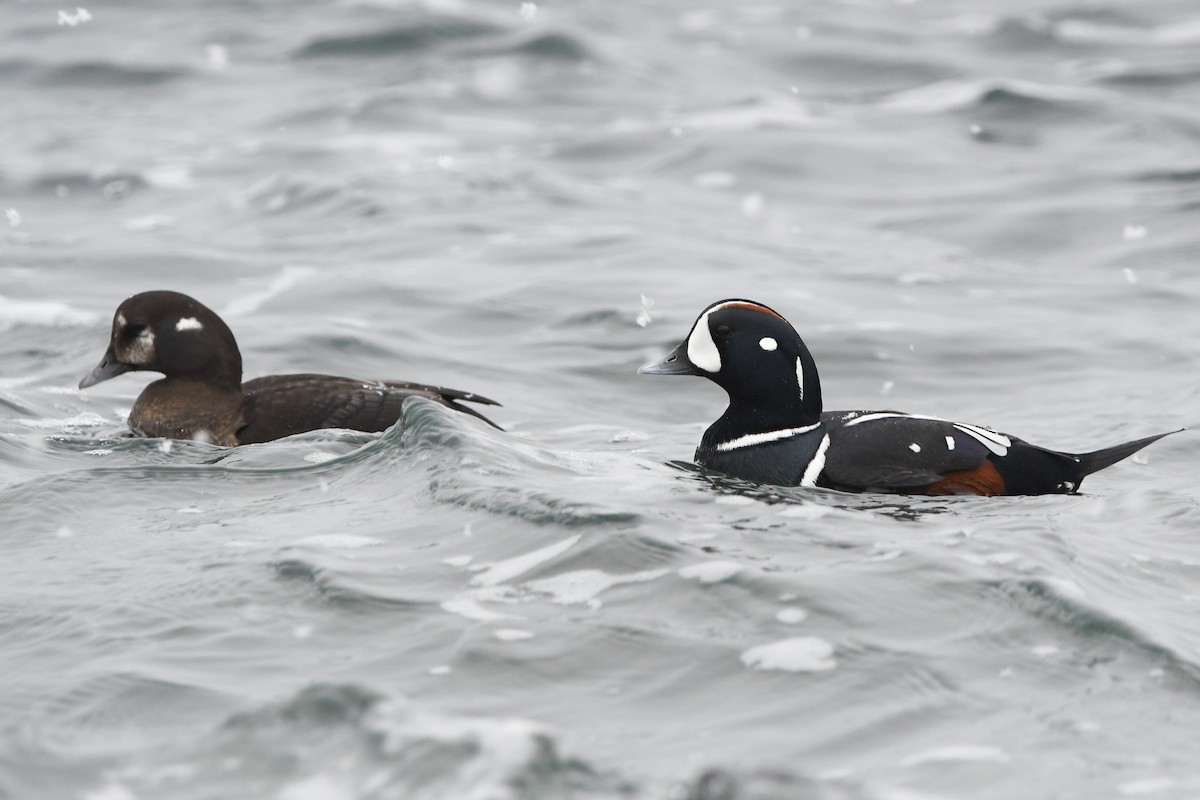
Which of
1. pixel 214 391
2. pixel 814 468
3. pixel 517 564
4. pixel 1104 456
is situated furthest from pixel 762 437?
pixel 214 391

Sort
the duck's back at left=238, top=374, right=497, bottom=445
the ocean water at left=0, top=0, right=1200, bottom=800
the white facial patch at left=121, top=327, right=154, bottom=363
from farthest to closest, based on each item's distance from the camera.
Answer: the white facial patch at left=121, top=327, right=154, bottom=363 < the duck's back at left=238, top=374, right=497, bottom=445 < the ocean water at left=0, top=0, right=1200, bottom=800

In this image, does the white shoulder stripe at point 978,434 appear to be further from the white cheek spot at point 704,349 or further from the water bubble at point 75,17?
the water bubble at point 75,17

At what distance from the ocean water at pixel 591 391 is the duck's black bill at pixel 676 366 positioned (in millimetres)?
436

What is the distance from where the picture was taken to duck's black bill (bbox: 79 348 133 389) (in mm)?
8648

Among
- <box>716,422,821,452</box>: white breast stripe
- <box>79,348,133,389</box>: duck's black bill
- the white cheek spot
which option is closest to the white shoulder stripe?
<box>716,422,821,452</box>: white breast stripe

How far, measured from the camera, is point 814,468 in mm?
6859

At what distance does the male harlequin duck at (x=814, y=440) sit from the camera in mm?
6773

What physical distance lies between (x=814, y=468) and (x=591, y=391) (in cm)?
337

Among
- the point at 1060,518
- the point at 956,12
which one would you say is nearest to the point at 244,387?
the point at 1060,518

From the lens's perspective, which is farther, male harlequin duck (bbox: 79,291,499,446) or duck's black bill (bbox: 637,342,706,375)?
male harlequin duck (bbox: 79,291,499,446)

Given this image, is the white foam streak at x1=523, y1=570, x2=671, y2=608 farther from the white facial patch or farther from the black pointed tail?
the white facial patch

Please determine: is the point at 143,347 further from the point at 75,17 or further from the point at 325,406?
the point at 75,17

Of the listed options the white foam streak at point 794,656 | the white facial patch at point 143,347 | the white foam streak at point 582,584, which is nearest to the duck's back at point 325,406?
the white facial patch at point 143,347

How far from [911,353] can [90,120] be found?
11360 millimetres
